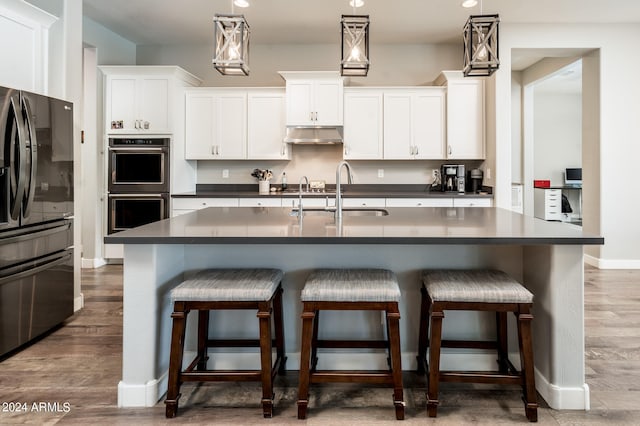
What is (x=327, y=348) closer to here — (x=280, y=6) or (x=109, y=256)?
(x=280, y=6)

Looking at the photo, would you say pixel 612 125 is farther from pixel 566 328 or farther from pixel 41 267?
pixel 41 267

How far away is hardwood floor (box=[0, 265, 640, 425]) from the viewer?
1.89 meters

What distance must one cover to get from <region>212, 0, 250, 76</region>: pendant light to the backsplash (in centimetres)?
308

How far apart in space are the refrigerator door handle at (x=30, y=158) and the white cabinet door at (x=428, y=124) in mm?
3758

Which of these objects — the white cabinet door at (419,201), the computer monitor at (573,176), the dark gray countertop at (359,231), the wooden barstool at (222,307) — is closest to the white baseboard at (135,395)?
the wooden barstool at (222,307)

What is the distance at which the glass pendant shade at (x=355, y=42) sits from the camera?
2432 millimetres

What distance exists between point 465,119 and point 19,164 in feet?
14.1

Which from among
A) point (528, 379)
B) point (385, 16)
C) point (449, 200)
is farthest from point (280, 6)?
point (528, 379)

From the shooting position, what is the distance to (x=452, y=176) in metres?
5.14

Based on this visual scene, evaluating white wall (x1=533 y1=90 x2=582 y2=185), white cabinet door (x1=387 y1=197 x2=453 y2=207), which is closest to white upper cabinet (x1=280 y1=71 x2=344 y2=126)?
white cabinet door (x1=387 y1=197 x2=453 y2=207)

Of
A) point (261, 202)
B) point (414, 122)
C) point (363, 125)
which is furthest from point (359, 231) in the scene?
point (414, 122)

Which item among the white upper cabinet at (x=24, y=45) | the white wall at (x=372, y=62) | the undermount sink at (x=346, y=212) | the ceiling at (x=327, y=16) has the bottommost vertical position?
the undermount sink at (x=346, y=212)

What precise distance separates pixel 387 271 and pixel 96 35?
462cm

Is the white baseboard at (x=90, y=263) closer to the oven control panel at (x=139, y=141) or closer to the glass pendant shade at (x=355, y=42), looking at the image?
the oven control panel at (x=139, y=141)
